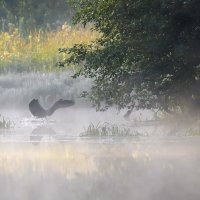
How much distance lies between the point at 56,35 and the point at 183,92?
592 inches

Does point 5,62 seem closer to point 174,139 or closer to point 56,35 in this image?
point 56,35

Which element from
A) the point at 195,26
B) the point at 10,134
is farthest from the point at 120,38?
the point at 10,134

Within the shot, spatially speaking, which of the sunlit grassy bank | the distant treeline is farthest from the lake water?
the distant treeline

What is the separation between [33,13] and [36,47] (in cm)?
559

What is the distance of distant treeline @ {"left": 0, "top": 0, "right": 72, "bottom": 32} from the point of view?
32594mm

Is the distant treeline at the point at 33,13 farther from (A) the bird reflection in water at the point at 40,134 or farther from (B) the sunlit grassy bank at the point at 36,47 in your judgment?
(A) the bird reflection in water at the point at 40,134

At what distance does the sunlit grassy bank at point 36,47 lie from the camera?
2786 centimetres

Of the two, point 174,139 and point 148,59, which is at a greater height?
point 148,59

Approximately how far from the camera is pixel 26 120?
22.4 metres

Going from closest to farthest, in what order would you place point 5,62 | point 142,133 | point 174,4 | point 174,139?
1. point 174,4
2. point 174,139
3. point 142,133
4. point 5,62

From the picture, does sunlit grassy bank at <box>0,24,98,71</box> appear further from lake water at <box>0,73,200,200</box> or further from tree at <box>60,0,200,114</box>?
tree at <box>60,0,200,114</box>

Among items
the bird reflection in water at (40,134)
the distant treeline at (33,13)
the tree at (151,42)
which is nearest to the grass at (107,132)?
the bird reflection in water at (40,134)

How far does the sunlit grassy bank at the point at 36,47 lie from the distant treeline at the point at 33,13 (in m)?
2.24

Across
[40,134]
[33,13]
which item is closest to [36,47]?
[33,13]
